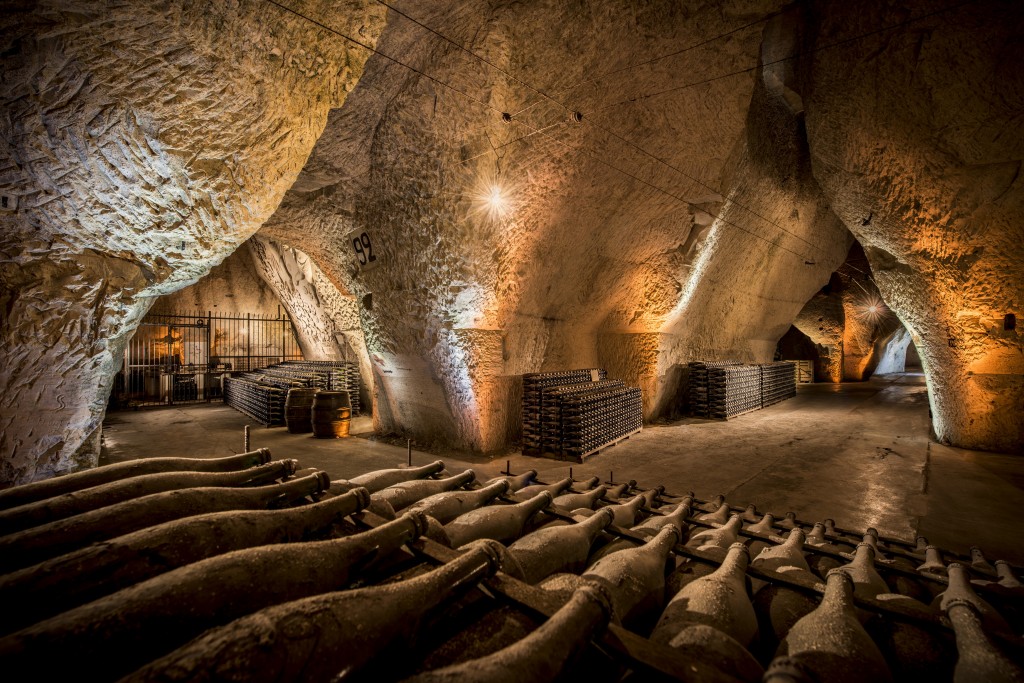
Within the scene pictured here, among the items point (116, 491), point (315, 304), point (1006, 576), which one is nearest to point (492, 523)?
point (116, 491)

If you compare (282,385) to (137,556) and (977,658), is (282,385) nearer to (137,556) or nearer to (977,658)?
(137,556)

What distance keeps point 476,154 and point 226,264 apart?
14.2 metres

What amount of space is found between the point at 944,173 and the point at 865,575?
7.43 meters

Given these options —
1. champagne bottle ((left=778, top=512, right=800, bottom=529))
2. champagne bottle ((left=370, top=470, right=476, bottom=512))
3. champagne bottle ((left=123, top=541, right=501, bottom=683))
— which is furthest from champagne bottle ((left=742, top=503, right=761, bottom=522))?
champagne bottle ((left=123, top=541, right=501, bottom=683))

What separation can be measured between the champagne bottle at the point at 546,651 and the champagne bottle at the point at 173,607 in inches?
17.3

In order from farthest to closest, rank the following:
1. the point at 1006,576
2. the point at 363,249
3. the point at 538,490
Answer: the point at 363,249 < the point at 538,490 < the point at 1006,576

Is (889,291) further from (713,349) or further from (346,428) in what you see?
(346,428)

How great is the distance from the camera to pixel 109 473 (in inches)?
64.6

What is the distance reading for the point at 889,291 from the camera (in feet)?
25.0

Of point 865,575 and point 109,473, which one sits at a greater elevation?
point 109,473

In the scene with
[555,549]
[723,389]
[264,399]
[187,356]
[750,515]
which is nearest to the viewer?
[555,549]

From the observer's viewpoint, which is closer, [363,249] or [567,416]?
[567,416]

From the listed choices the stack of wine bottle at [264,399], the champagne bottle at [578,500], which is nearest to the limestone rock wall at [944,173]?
the champagne bottle at [578,500]

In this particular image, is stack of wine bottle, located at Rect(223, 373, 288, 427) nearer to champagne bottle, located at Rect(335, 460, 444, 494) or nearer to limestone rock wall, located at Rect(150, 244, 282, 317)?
limestone rock wall, located at Rect(150, 244, 282, 317)
